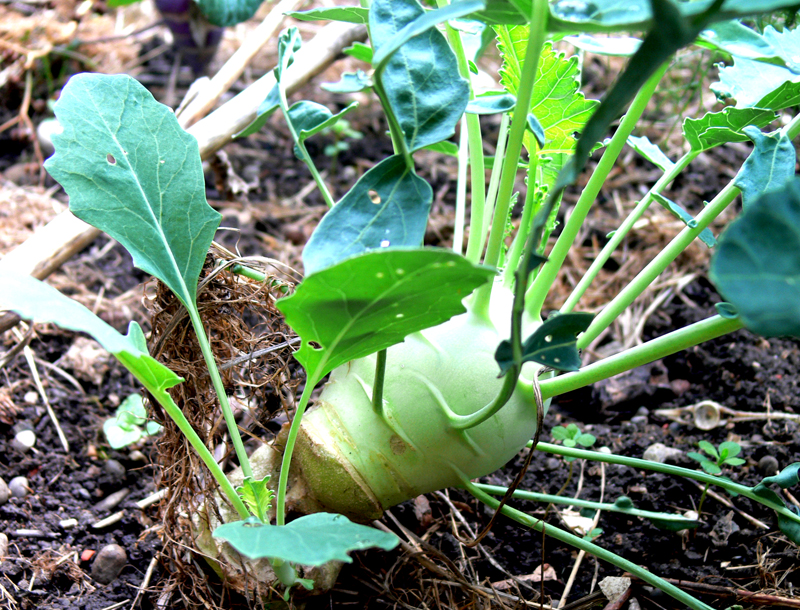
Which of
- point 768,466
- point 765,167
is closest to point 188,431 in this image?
point 765,167

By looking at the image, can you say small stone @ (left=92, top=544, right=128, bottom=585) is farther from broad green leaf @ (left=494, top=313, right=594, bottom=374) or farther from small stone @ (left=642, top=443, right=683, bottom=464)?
small stone @ (left=642, top=443, right=683, bottom=464)

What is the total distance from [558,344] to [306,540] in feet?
0.88

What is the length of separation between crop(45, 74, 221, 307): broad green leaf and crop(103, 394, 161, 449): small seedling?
38 centimetres

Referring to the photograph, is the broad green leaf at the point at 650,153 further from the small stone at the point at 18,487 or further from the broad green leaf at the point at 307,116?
the small stone at the point at 18,487

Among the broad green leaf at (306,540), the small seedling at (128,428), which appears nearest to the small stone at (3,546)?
the small seedling at (128,428)

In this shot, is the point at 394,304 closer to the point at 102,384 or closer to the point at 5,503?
the point at 5,503

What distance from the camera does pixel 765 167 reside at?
694mm

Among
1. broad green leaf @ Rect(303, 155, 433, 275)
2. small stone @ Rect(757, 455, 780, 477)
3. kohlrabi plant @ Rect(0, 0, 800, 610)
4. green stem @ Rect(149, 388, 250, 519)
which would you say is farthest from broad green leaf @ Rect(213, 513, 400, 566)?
small stone @ Rect(757, 455, 780, 477)

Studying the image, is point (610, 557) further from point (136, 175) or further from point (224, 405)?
point (136, 175)

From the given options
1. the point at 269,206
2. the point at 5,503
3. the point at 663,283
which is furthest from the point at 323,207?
the point at 5,503

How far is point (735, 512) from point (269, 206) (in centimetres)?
125

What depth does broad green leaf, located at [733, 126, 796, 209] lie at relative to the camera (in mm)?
689

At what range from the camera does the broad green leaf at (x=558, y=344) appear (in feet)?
1.85

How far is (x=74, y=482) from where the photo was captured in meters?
1.05
